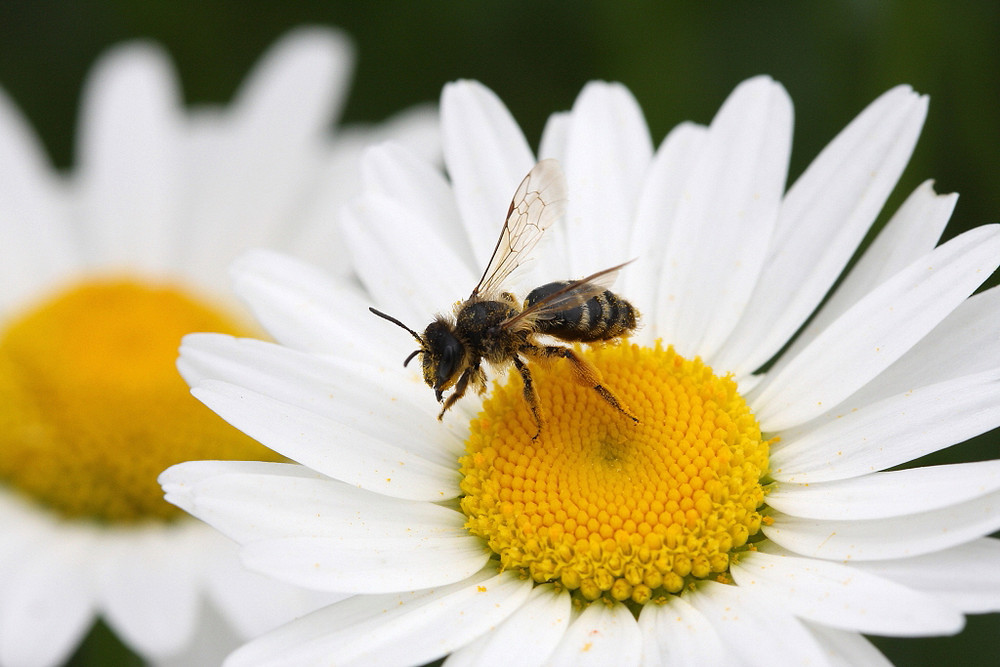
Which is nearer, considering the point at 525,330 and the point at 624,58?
the point at 525,330

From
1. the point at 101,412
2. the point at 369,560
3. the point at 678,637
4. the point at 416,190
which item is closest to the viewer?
the point at 678,637

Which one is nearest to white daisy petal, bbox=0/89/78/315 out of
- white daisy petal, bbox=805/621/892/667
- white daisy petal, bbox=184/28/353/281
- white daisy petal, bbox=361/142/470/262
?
white daisy petal, bbox=184/28/353/281

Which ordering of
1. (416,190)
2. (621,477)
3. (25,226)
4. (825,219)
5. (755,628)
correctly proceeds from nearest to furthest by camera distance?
(755,628) → (621,477) → (825,219) → (416,190) → (25,226)

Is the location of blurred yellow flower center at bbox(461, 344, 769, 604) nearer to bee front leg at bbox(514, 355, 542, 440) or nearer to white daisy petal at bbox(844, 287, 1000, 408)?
Answer: bee front leg at bbox(514, 355, 542, 440)

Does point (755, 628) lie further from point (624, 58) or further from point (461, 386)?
point (624, 58)

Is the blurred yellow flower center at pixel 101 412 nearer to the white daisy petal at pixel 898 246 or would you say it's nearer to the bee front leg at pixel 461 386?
the bee front leg at pixel 461 386

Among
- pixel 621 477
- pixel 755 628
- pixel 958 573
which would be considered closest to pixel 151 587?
pixel 621 477

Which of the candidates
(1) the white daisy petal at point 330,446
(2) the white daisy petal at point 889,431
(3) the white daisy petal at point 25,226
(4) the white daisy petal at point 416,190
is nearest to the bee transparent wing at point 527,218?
(4) the white daisy petal at point 416,190
